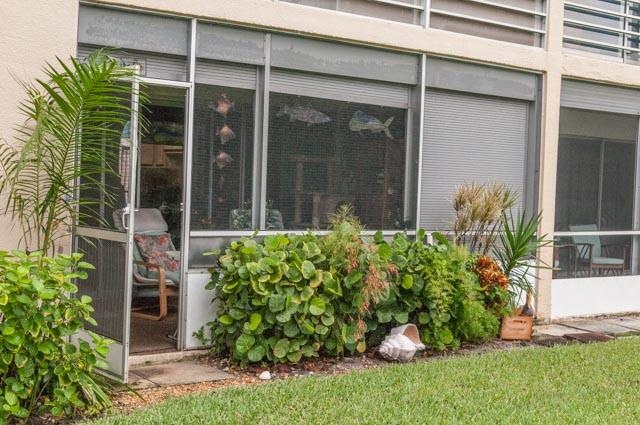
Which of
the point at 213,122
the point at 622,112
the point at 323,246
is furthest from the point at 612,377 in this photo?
the point at 622,112

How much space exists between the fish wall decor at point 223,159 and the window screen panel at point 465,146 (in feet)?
7.06

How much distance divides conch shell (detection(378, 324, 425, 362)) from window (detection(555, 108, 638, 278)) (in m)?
2.90

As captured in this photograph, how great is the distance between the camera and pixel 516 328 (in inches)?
326

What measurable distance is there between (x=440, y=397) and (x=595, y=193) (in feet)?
16.6

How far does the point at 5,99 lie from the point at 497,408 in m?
4.01

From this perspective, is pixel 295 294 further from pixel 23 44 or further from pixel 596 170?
pixel 596 170

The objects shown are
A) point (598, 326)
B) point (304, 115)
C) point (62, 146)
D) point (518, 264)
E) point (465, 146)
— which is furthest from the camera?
point (598, 326)

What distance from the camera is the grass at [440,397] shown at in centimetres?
521

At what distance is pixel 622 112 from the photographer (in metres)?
10.3

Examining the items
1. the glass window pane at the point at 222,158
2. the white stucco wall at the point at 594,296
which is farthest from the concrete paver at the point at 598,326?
the glass window pane at the point at 222,158

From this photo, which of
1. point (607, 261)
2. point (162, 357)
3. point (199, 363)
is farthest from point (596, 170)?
point (162, 357)

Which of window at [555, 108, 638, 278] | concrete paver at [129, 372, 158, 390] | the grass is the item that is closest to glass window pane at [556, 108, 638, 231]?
window at [555, 108, 638, 278]

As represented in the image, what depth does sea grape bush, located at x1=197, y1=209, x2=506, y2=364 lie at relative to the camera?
22.2ft

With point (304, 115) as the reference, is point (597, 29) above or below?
above
